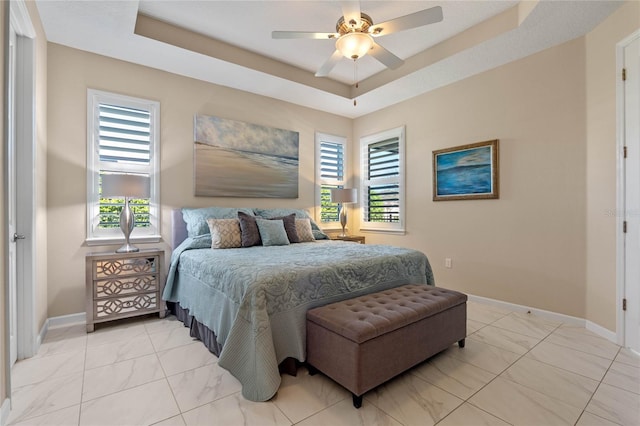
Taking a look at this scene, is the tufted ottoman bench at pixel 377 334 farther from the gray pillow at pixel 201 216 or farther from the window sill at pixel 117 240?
the window sill at pixel 117 240

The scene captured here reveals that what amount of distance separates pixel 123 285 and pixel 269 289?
6.26ft

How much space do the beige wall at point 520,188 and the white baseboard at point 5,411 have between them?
13.4ft

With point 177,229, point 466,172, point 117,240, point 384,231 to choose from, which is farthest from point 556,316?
point 117,240

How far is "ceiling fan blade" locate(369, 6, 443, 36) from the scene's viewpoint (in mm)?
2184

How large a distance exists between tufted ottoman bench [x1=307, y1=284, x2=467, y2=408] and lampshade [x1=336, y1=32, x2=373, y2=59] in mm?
1994

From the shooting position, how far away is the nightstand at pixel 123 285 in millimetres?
2795

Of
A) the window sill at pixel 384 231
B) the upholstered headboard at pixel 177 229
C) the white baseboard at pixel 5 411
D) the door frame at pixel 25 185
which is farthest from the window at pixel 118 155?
the window sill at pixel 384 231

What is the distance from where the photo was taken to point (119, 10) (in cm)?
255

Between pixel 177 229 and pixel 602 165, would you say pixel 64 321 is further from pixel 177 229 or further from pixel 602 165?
pixel 602 165

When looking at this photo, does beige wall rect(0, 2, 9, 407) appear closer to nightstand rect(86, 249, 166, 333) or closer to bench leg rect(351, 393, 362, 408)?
nightstand rect(86, 249, 166, 333)

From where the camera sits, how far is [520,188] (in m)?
3.35

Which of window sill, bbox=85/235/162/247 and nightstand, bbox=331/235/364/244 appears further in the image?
nightstand, bbox=331/235/364/244

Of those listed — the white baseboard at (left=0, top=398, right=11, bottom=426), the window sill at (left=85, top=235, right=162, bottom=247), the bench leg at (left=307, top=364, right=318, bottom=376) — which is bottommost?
the bench leg at (left=307, top=364, right=318, bottom=376)

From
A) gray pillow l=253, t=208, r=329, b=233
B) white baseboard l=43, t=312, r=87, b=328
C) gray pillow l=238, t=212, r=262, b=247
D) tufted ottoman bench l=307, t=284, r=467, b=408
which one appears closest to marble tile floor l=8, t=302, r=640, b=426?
tufted ottoman bench l=307, t=284, r=467, b=408
